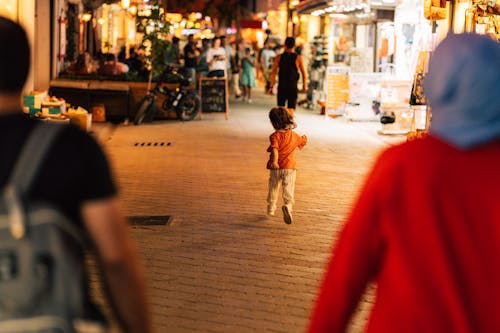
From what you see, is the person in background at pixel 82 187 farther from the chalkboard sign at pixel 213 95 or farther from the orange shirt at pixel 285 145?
the chalkboard sign at pixel 213 95

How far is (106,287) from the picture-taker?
273 cm

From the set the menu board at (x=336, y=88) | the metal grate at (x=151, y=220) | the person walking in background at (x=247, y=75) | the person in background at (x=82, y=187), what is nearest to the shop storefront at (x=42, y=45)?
the menu board at (x=336, y=88)

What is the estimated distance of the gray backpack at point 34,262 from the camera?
2.55 m

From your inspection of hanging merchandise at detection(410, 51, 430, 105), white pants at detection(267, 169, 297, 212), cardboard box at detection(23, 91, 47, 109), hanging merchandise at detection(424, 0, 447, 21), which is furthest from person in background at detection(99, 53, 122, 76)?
white pants at detection(267, 169, 297, 212)

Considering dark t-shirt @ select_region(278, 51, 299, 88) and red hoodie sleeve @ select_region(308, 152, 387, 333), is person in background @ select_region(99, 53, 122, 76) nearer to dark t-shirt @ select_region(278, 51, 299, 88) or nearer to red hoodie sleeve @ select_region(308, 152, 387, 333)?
dark t-shirt @ select_region(278, 51, 299, 88)

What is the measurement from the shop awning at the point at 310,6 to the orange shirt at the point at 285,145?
17.4 m

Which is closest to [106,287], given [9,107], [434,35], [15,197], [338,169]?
[15,197]

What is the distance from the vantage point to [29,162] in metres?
2.59

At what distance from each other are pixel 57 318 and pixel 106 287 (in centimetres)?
21

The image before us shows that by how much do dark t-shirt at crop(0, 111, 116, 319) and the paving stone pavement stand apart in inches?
139

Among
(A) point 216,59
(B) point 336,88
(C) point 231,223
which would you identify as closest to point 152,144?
(B) point 336,88

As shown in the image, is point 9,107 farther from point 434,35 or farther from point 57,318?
point 434,35

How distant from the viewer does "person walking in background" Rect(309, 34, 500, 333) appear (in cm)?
274

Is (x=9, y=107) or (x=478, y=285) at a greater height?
(x=9, y=107)
